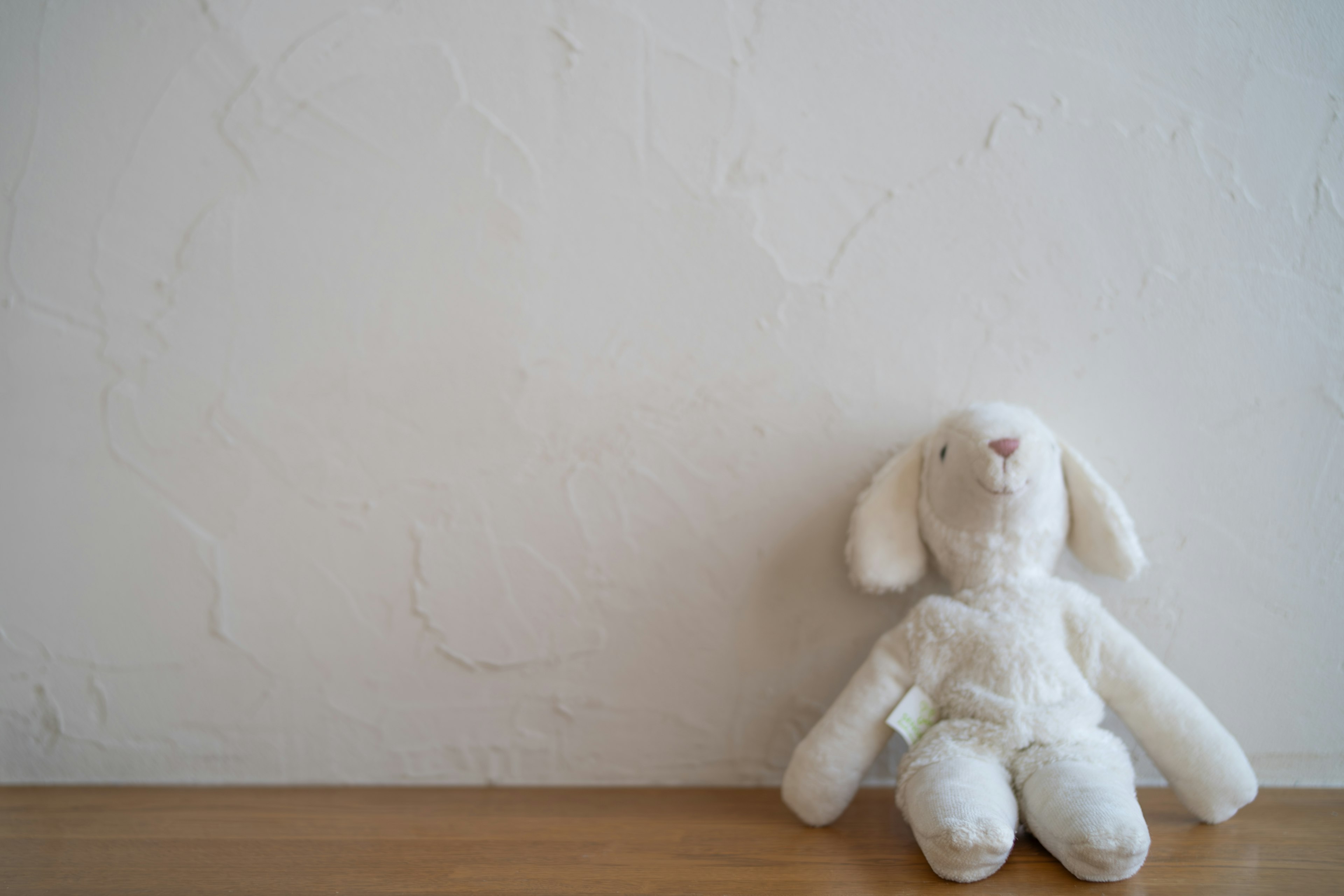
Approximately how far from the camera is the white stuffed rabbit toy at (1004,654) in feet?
2.67

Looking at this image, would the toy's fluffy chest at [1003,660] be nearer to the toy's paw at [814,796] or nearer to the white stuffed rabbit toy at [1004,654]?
the white stuffed rabbit toy at [1004,654]

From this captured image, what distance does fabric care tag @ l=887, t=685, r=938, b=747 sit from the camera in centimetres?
85

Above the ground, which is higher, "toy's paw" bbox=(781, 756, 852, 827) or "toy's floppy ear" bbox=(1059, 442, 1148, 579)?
"toy's floppy ear" bbox=(1059, 442, 1148, 579)

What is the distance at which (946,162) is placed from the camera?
3.12 feet

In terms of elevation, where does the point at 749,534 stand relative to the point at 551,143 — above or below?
below

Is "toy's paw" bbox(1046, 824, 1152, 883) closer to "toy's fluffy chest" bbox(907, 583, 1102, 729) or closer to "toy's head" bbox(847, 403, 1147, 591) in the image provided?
"toy's fluffy chest" bbox(907, 583, 1102, 729)

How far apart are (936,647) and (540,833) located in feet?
1.49

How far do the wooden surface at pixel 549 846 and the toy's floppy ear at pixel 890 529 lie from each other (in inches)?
10.2

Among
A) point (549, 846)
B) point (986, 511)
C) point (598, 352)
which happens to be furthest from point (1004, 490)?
point (549, 846)

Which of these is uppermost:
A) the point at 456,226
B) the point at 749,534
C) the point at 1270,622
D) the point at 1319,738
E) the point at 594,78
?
the point at 594,78

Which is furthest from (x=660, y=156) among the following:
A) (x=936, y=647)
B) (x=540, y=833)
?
(x=540, y=833)

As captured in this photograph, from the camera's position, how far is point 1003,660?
2.73ft

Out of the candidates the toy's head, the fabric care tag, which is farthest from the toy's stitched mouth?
the fabric care tag

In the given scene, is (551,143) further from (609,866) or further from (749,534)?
(609,866)
